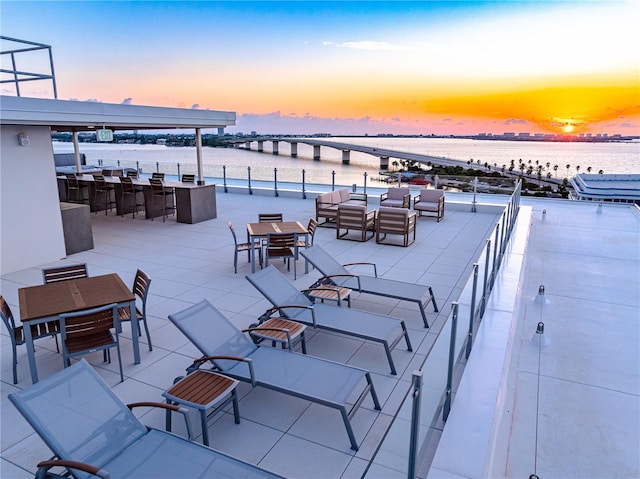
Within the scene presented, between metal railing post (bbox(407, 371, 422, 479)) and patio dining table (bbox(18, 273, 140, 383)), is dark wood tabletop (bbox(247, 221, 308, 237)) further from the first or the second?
metal railing post (bbox(407, 371, 422, 479))

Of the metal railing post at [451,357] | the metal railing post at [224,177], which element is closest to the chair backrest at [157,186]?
the metal railing post at [224,177]

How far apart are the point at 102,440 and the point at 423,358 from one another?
299 cm

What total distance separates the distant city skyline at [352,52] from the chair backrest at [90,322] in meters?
6.14

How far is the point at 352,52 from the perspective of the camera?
18375mm

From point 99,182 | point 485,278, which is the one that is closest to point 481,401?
point 485,278

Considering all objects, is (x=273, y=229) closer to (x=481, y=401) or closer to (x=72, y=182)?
(x=481, y=401)

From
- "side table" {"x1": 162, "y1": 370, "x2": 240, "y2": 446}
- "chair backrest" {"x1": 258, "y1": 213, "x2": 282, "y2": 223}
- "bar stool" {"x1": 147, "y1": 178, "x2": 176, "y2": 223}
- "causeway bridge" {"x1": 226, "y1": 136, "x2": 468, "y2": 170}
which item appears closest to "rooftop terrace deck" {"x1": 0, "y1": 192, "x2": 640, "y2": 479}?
"side table" {"x1": 162, "y1": 370, "x2": 240, "y2": 446}

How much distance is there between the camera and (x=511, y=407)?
4266 millimetres

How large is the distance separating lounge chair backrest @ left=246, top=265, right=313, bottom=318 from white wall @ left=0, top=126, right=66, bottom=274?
477cm

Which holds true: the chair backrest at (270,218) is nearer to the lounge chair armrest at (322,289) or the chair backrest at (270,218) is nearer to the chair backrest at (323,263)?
the chair backrest at (323,263)

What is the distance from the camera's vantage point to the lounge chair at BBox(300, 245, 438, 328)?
17.0 ft

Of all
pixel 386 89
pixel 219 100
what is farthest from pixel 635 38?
pixel 219 100

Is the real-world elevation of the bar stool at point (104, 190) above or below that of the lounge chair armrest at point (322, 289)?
above

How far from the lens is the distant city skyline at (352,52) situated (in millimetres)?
13375
